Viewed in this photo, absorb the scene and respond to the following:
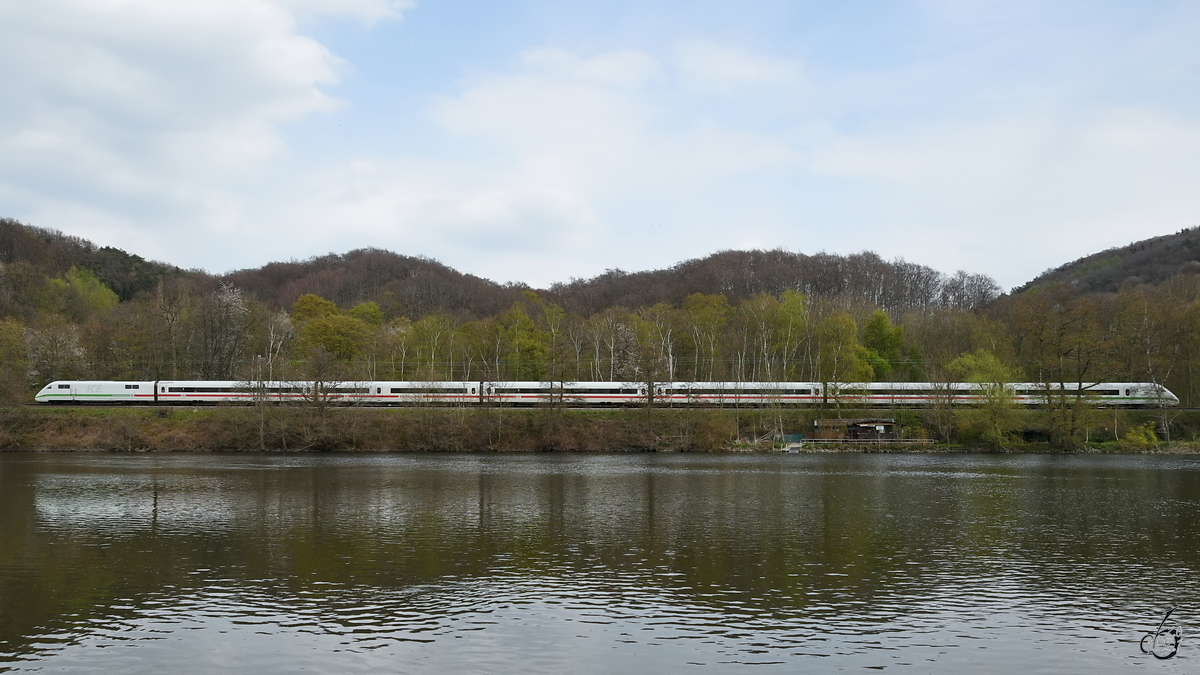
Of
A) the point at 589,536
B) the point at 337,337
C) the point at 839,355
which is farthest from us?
the point at 337,337

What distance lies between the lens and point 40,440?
6675cm

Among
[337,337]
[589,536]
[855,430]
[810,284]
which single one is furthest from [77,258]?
[589,536]

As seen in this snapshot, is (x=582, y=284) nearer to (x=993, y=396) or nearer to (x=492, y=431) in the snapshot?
(x=492, y=431)

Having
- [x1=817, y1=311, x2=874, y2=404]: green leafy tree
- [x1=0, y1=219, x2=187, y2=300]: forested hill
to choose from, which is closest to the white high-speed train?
[x1=817, y1=311, x2=874, y2=404]: green leafy tree

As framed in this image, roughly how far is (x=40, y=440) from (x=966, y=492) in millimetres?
64426

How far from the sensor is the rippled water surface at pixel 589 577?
15.4 meters

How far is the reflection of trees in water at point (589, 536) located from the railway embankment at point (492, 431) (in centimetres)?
2126

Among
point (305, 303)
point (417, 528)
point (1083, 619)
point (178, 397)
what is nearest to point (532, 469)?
point (417, 528)

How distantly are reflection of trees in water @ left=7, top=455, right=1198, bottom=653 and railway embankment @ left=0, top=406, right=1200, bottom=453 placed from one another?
21.3 m

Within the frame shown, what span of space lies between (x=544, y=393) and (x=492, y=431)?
7292 millimetres

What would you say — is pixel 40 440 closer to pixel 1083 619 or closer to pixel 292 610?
pixel 292 610

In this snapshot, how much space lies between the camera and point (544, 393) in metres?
75.5

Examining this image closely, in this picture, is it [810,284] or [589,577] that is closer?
[589,577]

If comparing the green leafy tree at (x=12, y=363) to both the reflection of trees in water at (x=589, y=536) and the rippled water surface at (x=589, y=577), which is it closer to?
the reflection of trees in water at (x=589, y=536)
